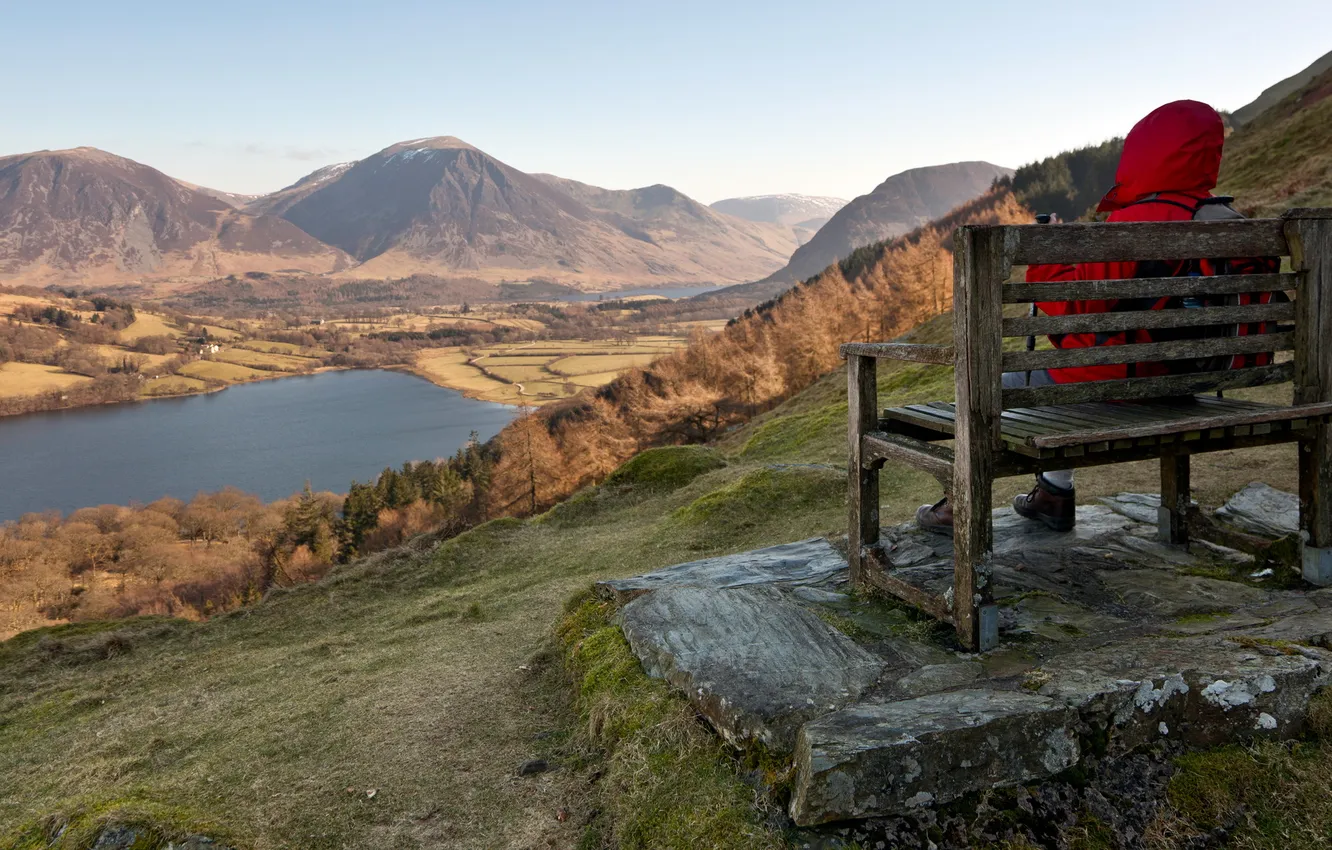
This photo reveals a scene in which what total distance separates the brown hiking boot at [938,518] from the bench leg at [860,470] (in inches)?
46.5

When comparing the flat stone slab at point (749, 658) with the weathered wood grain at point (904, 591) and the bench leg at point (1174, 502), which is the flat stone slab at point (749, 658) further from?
the bench leg at point (1174, 502)

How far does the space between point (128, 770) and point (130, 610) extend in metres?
50.3

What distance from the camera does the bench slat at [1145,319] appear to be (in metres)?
5.04

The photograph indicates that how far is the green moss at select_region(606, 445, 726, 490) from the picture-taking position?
70.1ft

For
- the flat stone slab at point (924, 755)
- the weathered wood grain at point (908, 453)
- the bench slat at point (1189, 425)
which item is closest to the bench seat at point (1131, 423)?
the bench slat at point (1189, 425)

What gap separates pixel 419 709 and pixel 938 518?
5.13m

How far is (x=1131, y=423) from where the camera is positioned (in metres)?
5.18

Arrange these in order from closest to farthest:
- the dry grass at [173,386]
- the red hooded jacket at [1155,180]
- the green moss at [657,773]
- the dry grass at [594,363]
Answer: the green moss at [657,773], the red hooded jacket at [1155,180], the dry grass at [594,363], the dry grass at [173,386]

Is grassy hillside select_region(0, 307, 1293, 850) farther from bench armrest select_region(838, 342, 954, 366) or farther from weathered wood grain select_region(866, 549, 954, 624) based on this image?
bench armrest select_region(838, 342, 954, 366)

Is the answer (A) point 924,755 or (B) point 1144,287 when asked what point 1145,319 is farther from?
(A) point 924,755

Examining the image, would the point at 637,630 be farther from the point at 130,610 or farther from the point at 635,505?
the point at 130,610

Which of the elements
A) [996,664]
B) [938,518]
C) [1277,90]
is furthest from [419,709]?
[1277,90]

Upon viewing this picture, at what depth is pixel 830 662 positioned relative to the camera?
5.39m

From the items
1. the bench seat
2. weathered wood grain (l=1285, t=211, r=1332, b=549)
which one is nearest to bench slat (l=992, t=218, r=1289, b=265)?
weathered wood grain (l=1285, t=211, r=1332, b=549)
